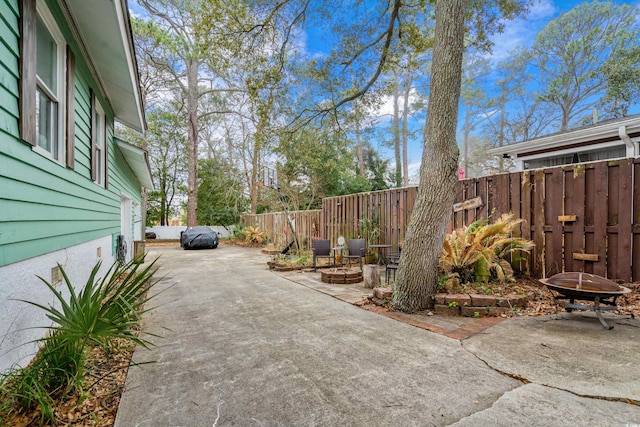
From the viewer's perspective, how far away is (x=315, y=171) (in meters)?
15.9

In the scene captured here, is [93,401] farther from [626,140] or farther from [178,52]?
[178,52]

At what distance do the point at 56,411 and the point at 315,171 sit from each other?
14596 mm

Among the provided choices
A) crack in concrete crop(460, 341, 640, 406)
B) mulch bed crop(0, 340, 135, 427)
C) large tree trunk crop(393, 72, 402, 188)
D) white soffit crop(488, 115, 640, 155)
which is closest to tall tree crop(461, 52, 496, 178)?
large tree trunk crop(393, 72, 402, 188)

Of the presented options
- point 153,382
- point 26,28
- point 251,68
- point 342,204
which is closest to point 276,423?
point 153,382

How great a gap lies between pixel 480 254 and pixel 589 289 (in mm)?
1276

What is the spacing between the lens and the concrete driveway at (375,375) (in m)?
1.71

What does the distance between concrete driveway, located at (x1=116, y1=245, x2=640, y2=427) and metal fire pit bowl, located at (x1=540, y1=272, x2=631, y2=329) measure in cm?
19

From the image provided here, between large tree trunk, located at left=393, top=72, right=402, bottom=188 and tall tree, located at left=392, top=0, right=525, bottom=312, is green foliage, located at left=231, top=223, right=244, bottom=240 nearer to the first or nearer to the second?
large tree trunk, located at left=393, top=72, right=402, bottom=188

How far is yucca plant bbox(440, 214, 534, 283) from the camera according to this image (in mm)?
4230

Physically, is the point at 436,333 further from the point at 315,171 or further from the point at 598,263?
the point at 315,171

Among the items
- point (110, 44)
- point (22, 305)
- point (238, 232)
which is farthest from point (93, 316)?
point (238, 232)

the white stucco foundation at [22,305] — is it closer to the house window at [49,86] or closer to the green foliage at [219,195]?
the house window at [49,86]

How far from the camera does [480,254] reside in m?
4.21

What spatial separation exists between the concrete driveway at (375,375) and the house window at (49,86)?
7.21 ft
